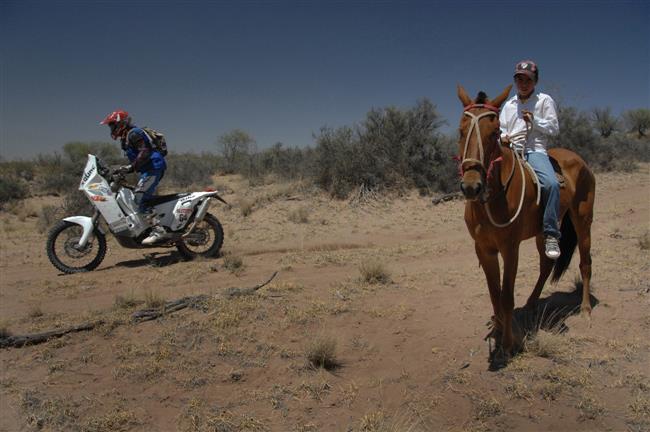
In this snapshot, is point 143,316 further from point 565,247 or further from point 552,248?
point 565,247

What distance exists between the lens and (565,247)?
529 centimetres

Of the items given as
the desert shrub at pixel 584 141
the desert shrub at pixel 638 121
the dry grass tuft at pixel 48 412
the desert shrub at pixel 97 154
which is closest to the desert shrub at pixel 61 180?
the desert shrub at pixel 97 154

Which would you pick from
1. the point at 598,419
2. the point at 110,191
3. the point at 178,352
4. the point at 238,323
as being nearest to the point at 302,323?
the point at 238,323

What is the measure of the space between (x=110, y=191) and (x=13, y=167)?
17.4 m

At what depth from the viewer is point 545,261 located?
511 centimetres

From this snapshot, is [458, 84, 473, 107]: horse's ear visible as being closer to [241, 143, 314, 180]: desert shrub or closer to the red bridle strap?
the red bridle strap

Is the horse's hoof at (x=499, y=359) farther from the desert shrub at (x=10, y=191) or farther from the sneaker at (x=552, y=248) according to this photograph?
the desert shrub at (x=10, y=191)

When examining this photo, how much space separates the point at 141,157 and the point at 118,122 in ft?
2.08

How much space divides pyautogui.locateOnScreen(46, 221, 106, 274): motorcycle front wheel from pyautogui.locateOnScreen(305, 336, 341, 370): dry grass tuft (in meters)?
4.71

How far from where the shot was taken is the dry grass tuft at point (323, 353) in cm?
385

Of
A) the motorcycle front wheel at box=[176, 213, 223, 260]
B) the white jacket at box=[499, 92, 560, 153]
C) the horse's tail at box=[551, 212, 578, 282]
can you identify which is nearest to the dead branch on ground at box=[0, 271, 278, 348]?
the motorcycle front wheel at box=[176, 213, 223, 260]

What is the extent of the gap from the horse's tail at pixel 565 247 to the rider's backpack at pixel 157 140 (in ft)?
19.4

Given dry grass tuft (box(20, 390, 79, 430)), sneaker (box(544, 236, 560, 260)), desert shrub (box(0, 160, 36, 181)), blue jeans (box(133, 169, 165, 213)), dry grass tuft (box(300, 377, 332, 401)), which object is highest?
desert shrub (box(0, 160, 36, 181))

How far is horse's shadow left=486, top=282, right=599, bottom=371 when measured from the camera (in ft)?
13.3
